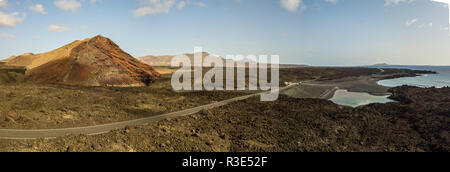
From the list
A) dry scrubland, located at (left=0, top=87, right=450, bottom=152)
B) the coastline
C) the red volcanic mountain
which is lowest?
dry scrubland, located at (left=0, top=87, right=450, bottom=152)

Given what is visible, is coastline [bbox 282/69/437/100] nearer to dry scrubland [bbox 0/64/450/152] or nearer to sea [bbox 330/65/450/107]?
sea [bbox 330/65/450/107]

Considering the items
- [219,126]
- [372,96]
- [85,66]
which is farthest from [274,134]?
[372,96]

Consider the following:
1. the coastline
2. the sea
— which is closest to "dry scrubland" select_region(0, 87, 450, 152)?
the sea

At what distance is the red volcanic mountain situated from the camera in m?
20.3

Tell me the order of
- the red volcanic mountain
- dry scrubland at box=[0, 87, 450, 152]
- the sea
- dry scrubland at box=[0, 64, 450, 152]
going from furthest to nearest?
1. the sea
2. the red volcanic mountain
3. dry scrubland at box=[0, 64, 450, 152]
4. dry scrubland at box=[0, 87, 450, 152]

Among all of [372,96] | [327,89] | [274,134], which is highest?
[327,89]

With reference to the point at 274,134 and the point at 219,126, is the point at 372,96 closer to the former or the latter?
the point at 274,134

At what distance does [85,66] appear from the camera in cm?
2102

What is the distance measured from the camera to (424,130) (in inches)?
438

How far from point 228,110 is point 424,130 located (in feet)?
35.7

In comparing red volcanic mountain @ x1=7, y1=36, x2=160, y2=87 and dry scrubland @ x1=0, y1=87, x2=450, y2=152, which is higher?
red volcanic mountain @ x1=7, y1=36, x2=160, y2=87

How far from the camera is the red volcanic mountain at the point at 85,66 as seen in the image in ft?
66.5
